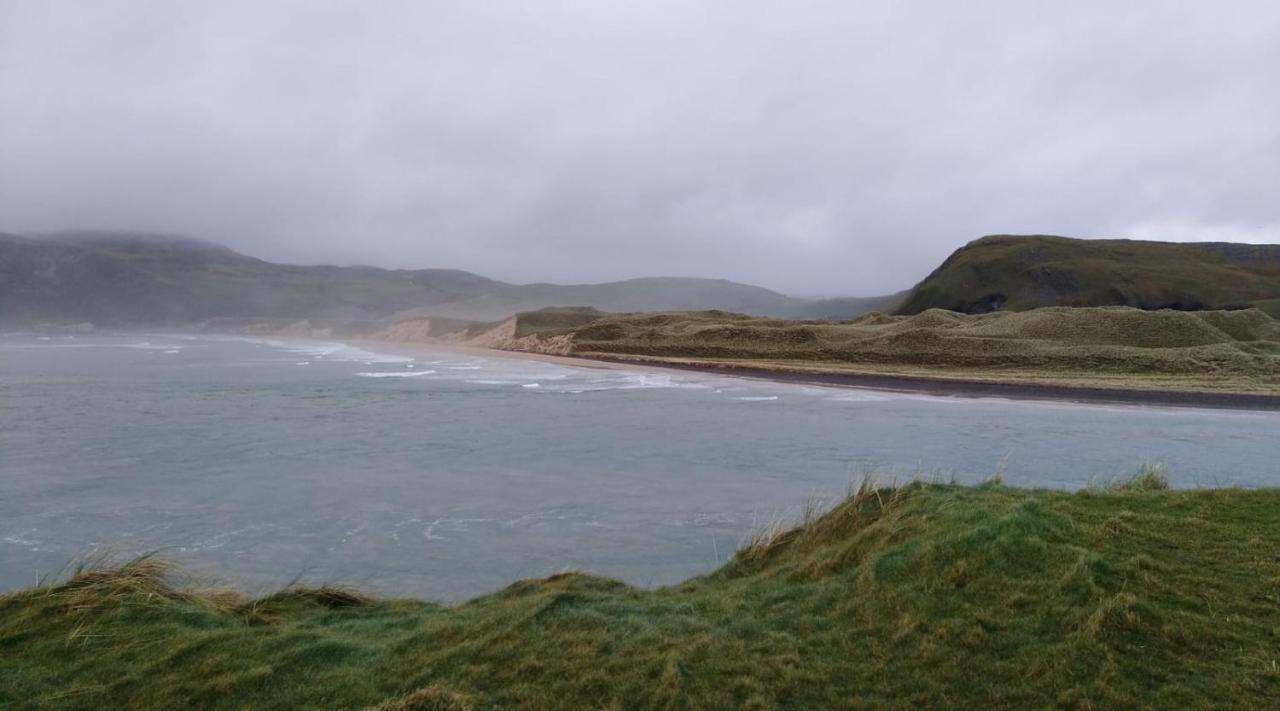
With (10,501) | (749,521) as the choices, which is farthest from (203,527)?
(749,521)

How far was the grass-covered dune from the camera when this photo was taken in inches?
181

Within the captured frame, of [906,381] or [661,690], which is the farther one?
[906,381]

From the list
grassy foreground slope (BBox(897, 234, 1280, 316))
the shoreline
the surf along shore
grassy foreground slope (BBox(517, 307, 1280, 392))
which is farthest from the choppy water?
grassy foreground slope (BBox(897, 234, 1280, 316))

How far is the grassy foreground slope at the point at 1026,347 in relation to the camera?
134 ft

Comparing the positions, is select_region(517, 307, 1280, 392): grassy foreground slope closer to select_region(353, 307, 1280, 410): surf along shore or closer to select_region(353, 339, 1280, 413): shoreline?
select_region(353, 307, 1280, 410): surf along shore

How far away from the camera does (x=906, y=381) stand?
38594 millimetres

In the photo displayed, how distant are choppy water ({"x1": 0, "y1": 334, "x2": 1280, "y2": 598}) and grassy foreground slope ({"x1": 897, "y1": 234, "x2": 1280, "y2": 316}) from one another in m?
76.6

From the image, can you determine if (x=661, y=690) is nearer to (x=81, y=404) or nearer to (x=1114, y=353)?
(x=81, y=404)

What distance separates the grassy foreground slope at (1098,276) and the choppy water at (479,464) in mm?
76593

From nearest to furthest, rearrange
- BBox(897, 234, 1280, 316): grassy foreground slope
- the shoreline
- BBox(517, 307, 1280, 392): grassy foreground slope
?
the shoreline < BBox(517, 307, 1280, 392): grassy foreground slope < BBox(897, 234, 1280, 316): grassy foreground slope

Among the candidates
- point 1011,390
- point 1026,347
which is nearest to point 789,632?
point 1011,390

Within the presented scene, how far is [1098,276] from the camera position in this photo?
100688 millimetres

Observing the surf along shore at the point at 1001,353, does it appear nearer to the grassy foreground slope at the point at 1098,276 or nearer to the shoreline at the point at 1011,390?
the shoreline at the point at 1011,390

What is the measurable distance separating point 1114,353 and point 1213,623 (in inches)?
1786
